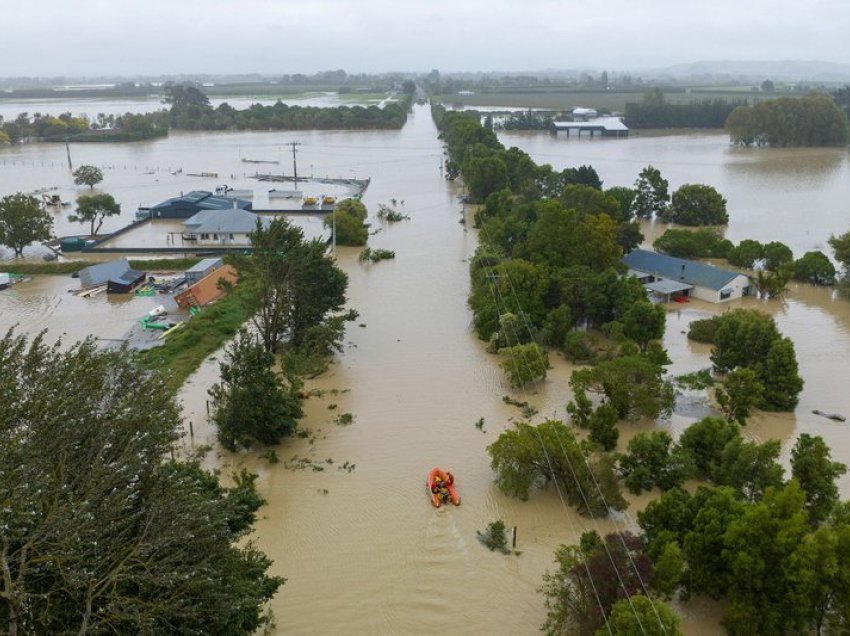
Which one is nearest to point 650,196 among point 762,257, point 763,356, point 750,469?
point 762,257

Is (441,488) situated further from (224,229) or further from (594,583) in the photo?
(224,229)

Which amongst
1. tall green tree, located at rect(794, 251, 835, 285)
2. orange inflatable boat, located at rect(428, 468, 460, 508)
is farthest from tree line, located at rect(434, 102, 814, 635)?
tall green tree, located at rect(794, 251, 835, 285)

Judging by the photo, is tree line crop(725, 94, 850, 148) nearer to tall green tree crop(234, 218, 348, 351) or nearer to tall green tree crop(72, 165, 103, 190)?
tall green tree crop(72, 165, 103, 190)

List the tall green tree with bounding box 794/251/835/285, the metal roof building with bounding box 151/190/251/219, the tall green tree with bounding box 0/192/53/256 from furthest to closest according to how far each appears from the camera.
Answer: the metal roof building with bounding box 151/190/251/219 → the tall green tree with bounding box 0/192/53/256 → the tall green tree with bounding box 794/251/835/285

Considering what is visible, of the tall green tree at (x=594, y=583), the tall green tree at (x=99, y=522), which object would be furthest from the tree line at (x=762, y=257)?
the tall green tree at (x=99, y=522)

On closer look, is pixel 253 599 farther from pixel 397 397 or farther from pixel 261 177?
pixel 261 177

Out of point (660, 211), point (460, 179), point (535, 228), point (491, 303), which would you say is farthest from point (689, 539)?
point (460, 179)

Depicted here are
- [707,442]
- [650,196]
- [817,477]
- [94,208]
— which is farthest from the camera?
[650,196]
